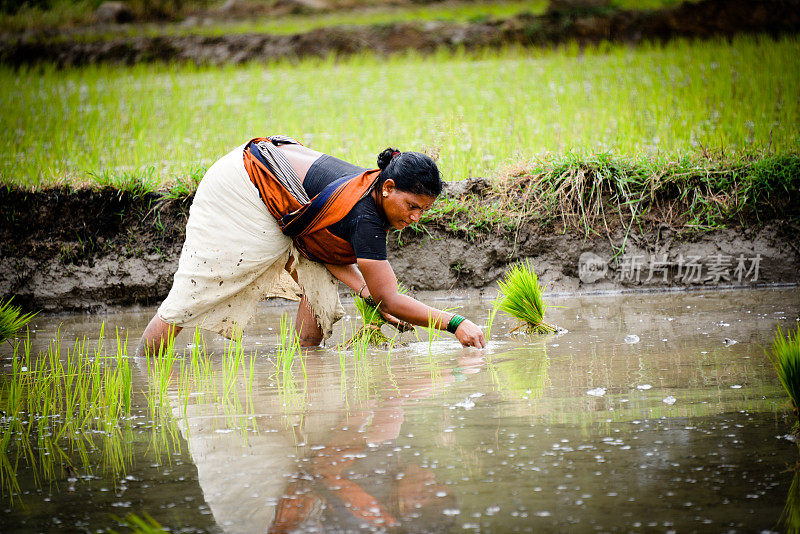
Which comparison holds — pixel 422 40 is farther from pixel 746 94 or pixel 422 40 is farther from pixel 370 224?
pixel 370 224

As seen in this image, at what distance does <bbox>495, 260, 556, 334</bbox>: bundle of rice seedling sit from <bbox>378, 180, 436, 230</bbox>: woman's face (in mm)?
886

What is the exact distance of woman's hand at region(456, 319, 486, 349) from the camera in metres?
3.46

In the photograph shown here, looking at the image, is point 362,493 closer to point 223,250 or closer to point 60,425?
point 60,425

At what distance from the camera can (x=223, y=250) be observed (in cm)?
377

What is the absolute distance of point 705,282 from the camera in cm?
534

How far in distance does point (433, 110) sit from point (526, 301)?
413 centimetres

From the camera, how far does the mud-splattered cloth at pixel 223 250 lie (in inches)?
148

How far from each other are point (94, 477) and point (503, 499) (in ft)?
3.92

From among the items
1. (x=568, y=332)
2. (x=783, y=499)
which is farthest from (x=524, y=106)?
(x=783, y=499)

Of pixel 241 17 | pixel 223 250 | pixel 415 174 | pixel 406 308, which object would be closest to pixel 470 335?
pixel 406 308

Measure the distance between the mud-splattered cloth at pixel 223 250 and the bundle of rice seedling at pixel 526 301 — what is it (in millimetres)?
1047

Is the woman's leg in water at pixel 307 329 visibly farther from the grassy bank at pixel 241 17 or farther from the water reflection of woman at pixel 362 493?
the grassy bank at pixel 241 17

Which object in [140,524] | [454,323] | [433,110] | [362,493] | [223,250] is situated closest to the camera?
[140,524]

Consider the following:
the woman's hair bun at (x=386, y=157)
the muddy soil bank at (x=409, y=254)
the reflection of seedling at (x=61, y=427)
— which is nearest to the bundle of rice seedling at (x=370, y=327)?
the woman's hair bun at (x=386, y=157)
